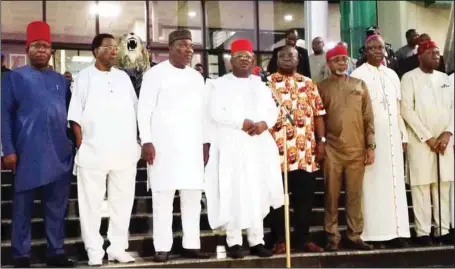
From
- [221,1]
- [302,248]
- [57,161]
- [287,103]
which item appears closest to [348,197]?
[302,248]

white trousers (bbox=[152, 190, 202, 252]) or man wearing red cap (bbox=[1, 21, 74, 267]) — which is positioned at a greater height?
man wearing red cap (bbox=[1, 21, 74, 267])

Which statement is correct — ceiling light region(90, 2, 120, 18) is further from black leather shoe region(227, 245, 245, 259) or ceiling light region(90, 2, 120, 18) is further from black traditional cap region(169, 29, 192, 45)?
black leather shoe region(227, 245, 245, 259)

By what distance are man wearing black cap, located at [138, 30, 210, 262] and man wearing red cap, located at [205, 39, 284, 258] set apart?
6.1 inches

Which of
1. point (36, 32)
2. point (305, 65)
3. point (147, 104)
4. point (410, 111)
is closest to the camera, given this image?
point (36, 32)

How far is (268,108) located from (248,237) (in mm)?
1081

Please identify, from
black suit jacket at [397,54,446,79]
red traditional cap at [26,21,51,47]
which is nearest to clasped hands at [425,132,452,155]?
black suit jacket at [397,54,446,79]

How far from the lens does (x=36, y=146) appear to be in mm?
4738

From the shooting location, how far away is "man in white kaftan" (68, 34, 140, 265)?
4.79m

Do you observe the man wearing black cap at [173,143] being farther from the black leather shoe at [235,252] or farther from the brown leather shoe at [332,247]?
the brown leather shoe at [332,247]

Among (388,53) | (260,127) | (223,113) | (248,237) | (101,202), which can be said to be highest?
(388,53)

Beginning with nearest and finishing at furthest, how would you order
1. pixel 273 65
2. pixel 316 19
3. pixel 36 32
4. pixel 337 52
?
pixel 36 32, pixel 337 52, pixel 273 65, pixel 316 19

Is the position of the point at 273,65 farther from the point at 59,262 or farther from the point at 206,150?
the point at 59,262

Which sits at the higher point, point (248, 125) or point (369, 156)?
point (248, 125)

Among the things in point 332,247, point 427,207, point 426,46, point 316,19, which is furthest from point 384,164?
point 316,19
